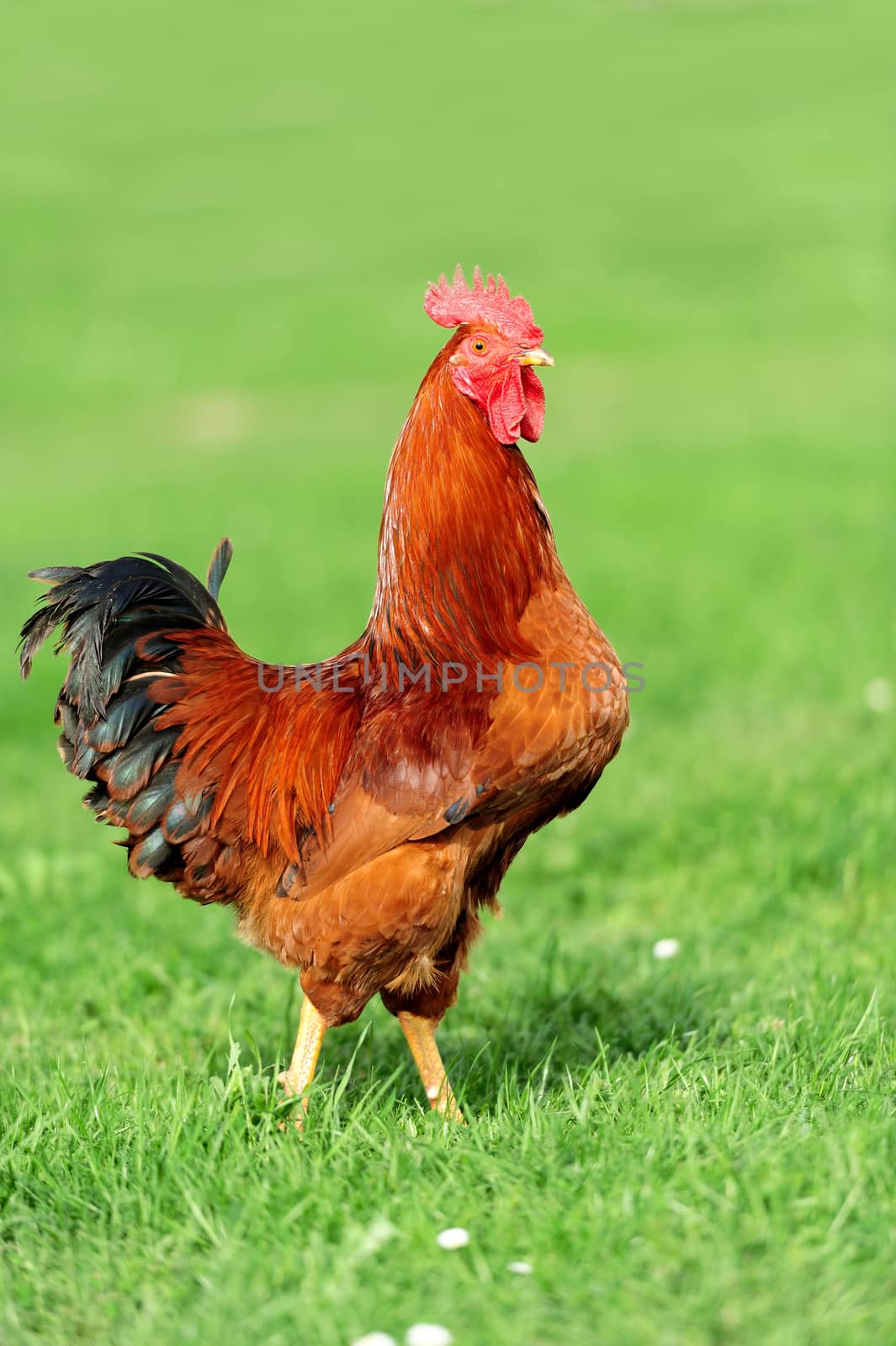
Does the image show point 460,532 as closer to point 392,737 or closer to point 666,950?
point 392,737

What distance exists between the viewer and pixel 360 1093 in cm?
412

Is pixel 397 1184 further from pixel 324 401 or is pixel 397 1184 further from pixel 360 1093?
pixel 324 401

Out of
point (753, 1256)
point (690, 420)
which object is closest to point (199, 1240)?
point (753, 1256)

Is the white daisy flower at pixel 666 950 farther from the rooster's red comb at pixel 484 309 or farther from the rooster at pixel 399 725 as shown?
the rooster's red comb at pixel 484 309

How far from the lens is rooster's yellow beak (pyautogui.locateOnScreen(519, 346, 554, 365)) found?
3.48m

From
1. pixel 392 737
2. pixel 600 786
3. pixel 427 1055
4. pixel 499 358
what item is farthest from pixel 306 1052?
pixel 600 786

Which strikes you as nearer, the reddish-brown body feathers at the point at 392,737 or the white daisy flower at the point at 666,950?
the reddish-brown body feathers at the point at 392,737

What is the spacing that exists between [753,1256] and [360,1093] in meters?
1.67

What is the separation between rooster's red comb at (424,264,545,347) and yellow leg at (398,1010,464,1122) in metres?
1.90

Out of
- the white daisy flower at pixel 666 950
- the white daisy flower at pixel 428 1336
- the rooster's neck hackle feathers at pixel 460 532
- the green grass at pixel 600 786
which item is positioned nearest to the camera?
the white daisy flower at pixel 428 1336

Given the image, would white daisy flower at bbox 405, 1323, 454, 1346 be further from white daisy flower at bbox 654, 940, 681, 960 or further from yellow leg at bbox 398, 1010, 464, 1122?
white daisy flower at bbox 654, 940, 681, 960

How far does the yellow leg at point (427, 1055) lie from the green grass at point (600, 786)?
8 cm

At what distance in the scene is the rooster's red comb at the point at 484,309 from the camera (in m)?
3.56

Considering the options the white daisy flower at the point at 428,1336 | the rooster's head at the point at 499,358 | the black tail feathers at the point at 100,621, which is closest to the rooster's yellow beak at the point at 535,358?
the rooster's head at the point at 499,358
